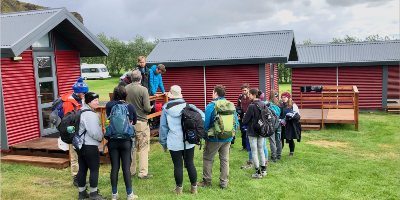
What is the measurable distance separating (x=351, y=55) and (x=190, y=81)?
349 inches

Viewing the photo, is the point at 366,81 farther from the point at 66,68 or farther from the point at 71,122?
the point at 71,122

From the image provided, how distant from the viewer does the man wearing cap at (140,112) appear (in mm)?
6316

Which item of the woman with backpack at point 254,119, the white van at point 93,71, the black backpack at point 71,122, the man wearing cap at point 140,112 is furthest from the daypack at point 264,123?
the white van at point 93,71

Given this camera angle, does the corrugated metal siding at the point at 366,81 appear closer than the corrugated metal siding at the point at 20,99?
No

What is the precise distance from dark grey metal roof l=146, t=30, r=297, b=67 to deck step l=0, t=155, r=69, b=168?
759 centimetres

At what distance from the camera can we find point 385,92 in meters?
17.3

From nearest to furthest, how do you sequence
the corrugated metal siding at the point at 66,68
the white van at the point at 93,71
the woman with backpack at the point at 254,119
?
the woman with backpack at the point at 254,119, the corrugated metal siding at the point at 66,68, the white van at the point at 93,71

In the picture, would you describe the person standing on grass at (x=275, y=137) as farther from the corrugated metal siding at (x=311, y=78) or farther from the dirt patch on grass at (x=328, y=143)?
the corrugated metal siding at (x=311, y=78)

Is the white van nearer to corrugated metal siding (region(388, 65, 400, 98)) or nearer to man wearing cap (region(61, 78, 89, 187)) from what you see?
corrugated metal siding (region(388, 65, 400, 98))

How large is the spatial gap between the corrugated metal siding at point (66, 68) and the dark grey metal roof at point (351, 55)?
37.2ft

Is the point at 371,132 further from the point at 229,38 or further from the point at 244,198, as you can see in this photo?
the point at 244,198

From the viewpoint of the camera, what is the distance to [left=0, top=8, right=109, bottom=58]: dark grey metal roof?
7859mm

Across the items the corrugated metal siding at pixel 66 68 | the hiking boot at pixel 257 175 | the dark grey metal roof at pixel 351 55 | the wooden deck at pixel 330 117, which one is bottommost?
the hiking boot at pixel 257 175

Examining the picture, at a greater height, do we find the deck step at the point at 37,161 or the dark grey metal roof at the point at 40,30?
the dark grey metal roof at the point at 40,30
